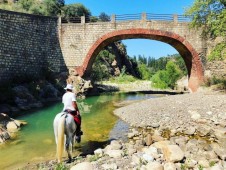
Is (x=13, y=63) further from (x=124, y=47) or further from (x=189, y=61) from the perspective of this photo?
(x=124, y=47)

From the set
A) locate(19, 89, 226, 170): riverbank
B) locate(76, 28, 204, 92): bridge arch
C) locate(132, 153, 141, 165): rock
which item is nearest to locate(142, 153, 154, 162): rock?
locate(19, 89, 226, 170): riverbank

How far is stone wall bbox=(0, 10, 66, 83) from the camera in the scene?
2545 centimetres

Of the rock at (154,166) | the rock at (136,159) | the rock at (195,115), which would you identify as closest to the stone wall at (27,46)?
the rock at (195,115)

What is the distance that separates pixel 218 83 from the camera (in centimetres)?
2739

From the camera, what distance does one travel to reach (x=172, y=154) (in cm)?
824

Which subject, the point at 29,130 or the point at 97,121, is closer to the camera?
the point at 29,130

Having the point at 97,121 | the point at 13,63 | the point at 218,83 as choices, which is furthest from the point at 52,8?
the point at 97,121

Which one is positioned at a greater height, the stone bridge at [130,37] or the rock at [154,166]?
the stone bridge at [130,37]

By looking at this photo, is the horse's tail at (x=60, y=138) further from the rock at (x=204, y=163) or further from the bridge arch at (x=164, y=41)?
the bridge arch at (x=164, y=41)

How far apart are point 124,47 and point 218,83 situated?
55013 millimetres

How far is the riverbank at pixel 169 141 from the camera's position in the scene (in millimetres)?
8075

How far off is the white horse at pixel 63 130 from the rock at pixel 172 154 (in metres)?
2.94

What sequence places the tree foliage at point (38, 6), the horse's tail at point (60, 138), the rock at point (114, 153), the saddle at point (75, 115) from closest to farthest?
the horse's tail at point (60, 138) → the rock at point (114, 153) → the saddle at point (75, 115) → the tree foliage at point (38, 6)

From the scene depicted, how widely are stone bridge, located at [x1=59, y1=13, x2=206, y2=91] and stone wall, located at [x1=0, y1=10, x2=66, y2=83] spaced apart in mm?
1135
